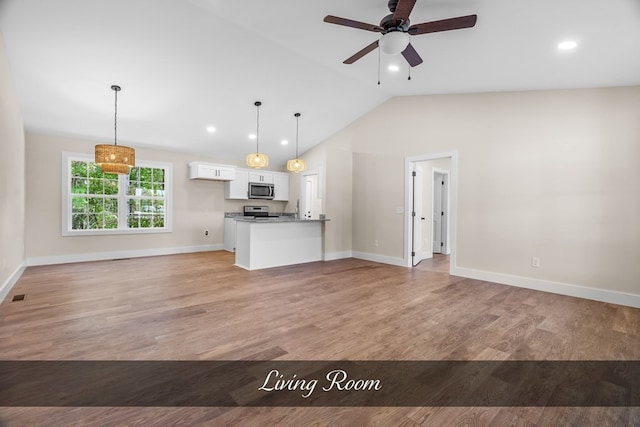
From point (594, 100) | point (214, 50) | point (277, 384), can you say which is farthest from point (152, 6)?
point (594, 100)

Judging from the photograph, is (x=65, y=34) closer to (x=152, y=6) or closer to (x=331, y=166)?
(x=152, y=6)

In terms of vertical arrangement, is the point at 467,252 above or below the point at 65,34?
below

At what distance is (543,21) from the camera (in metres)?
2.62

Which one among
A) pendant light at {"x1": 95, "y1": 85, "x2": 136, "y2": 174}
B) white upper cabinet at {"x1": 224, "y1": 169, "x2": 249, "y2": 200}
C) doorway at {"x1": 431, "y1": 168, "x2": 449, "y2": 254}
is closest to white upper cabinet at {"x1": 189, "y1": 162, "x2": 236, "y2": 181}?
white upper cabinet at {"x1": 224, "y1": 169, "x2": 249, "y2": 200}

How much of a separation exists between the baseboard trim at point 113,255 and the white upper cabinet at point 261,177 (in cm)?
196

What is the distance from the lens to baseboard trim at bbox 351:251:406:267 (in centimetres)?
569

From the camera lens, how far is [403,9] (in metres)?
2.25

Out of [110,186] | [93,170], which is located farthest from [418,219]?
[93,170]

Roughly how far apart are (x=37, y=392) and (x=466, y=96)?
582cm

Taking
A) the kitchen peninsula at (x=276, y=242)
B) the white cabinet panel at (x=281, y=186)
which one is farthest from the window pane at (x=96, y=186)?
the white cabinet panel at (x=281, y=186)

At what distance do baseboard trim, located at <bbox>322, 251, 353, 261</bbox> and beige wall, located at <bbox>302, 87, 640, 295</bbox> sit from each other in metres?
1.80

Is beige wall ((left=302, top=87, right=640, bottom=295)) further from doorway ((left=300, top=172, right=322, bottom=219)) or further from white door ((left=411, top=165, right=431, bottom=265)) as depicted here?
doorway ((left=300, top=172, right=322, bottom=219))

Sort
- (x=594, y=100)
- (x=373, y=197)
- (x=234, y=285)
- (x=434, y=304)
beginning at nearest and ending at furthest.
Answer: (x=434, y=304)
(x=594, y=100)
(x=234, y=285)
(x=373, y=197)

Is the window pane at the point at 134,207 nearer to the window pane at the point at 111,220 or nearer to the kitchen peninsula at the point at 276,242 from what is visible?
the window pane at the point at 111,220
